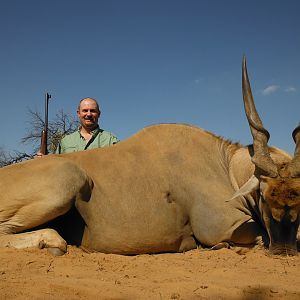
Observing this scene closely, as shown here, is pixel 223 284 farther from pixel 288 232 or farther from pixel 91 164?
pixel 91 164

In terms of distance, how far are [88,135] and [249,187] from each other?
3.08 metres

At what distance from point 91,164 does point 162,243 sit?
3.40ft

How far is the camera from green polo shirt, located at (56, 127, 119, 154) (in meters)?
6.19

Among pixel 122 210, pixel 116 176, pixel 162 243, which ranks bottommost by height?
pixel 162 243

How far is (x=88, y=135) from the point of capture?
20.7 feet

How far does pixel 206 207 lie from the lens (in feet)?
13.5

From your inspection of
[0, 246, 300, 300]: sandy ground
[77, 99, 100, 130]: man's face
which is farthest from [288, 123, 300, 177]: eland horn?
[77, 99, 100, 130]: man's face

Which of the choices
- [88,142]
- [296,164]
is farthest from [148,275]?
[88,142]

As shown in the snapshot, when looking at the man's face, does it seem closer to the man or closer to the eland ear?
the man

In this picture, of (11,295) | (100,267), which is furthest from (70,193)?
(11,295)

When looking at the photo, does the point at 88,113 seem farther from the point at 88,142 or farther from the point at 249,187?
the point at 249,187

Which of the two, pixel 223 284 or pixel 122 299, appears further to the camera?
pixel 223 284

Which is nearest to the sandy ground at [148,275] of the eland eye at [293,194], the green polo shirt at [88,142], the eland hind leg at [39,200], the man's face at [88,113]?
the eland hind leg at [39,200]

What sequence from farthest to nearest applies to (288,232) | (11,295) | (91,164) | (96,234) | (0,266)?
(91,164) < (96,234) < (288,232) < (0,266) < (11,295)
